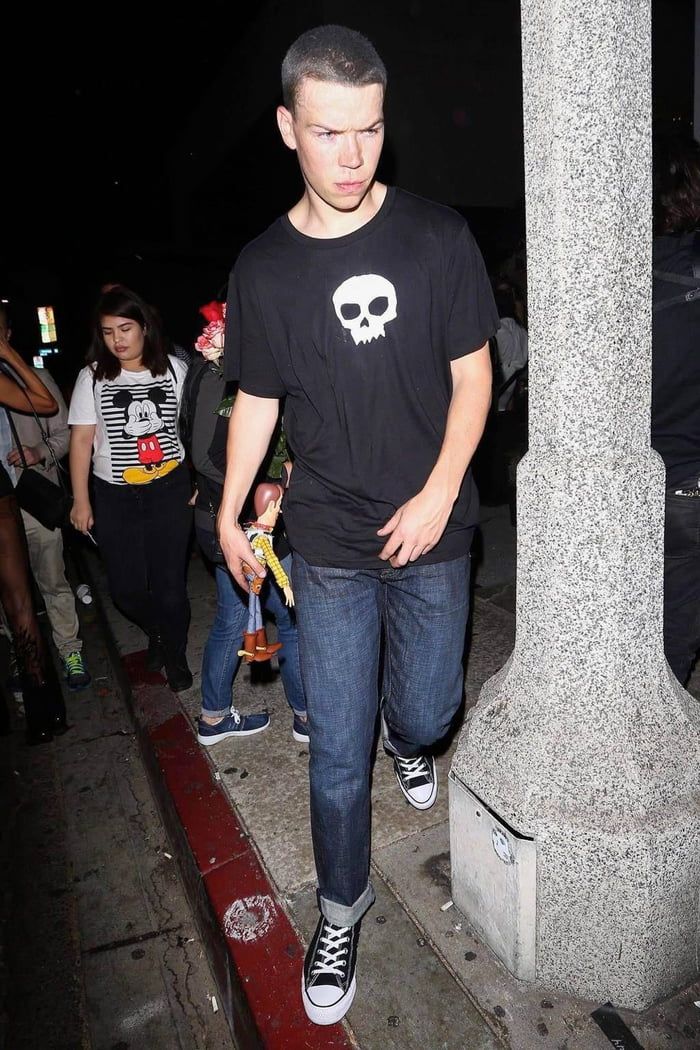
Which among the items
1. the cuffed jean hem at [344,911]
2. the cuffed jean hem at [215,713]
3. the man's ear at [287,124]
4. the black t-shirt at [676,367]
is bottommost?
the cuffed jean hem at [344,911]

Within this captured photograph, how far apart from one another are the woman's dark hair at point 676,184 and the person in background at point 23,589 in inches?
133

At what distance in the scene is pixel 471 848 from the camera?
2197mm

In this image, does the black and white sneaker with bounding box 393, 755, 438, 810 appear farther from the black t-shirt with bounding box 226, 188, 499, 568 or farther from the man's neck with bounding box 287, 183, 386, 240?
the man's neck with bounding box 287, 183, 386, 240

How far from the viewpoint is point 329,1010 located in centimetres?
214

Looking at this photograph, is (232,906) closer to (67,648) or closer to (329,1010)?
(329,1010)

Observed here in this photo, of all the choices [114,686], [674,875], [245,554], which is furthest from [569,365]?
[114,686]

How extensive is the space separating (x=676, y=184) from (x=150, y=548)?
3084 millimetres

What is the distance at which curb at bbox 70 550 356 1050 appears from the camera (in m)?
2.22

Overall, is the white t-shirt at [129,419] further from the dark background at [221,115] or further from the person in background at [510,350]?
the person in background at [510,350]

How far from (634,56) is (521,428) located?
19.1 ft

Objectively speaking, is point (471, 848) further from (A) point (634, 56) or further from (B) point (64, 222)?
(B) point (64, 222)

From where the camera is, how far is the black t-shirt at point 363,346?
1.96 meters

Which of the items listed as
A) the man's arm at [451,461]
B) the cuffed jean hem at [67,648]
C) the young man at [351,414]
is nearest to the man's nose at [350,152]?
the young man at [351,414]

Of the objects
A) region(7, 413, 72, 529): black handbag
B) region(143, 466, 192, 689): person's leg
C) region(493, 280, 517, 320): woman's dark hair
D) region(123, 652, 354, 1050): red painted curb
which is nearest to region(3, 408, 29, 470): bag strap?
region(7, 413, 72, 529): black handbag
